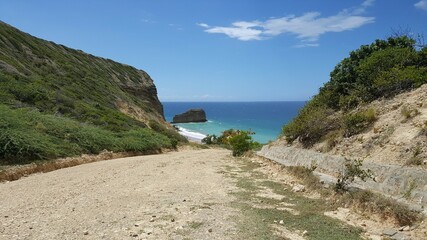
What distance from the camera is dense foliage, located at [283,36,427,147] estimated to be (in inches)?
582

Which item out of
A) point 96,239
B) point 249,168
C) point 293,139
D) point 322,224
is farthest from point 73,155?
point 322,224

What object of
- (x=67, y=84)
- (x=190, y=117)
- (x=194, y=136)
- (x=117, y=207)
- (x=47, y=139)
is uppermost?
(x=67, y=84)

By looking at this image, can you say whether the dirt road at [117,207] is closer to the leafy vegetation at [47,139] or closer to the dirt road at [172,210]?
the dirt road at [172,210]

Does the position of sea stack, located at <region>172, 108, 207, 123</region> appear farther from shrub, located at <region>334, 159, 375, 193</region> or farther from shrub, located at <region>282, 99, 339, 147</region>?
shrub, located at <region>334, 159, 375, 193</region>

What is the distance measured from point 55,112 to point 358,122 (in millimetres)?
24379

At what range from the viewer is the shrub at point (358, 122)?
44.2 ft

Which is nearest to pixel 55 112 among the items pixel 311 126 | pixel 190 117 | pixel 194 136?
pixel 311 126

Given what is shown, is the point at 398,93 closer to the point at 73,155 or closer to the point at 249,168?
the point at 249,168

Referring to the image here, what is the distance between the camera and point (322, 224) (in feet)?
26.2

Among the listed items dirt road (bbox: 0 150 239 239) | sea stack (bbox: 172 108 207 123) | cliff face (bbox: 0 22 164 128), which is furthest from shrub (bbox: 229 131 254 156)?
sea stack (bbox: 172 108 207 123)

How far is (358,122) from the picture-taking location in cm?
1376

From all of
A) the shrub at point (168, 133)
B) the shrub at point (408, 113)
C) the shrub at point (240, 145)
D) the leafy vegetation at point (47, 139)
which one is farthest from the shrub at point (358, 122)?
the shrub at point (168, 133)

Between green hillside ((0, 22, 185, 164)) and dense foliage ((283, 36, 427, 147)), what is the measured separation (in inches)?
529

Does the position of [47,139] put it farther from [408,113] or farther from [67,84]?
[67,84]
